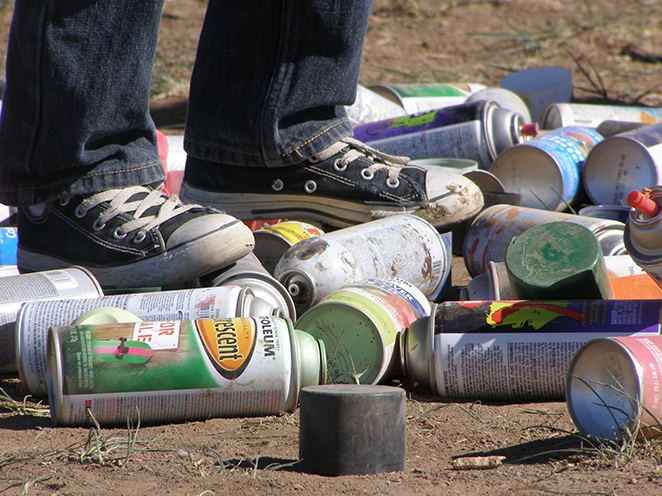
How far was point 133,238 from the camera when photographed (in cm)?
204

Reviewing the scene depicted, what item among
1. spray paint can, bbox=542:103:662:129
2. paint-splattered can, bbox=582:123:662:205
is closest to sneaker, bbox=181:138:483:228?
paint-splattered can, bbox=582:123:662:205

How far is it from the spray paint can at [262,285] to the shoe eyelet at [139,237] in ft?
0.77

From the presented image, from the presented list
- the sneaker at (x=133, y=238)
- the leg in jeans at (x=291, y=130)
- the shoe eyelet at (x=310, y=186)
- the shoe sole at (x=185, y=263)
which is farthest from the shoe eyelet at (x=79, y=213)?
the shoe eyelet at (x=310, y=186)

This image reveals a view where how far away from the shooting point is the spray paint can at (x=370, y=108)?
3.61m

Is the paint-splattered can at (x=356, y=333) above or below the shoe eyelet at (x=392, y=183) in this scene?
below

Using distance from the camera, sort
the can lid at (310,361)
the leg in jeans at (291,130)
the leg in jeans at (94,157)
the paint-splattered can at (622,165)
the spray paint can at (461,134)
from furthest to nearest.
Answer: the spray paint can at (461,134) → the paint-splattered can at (622,165) → the leg in jeans at (291,130) → the leg in jeans at (94,157) → the can lid at (310,361)

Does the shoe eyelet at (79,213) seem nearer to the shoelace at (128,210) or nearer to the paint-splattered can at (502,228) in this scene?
the shoelace at (128,210)

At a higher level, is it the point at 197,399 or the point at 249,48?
the point at 249,48

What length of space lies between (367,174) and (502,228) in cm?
48

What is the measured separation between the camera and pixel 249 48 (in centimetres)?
223

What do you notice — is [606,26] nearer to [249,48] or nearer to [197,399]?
[249,48]

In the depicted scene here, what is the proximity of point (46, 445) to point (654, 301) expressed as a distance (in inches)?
50.2

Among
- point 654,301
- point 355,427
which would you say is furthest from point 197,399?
point 654,301

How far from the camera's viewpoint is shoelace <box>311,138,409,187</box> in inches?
97.1
